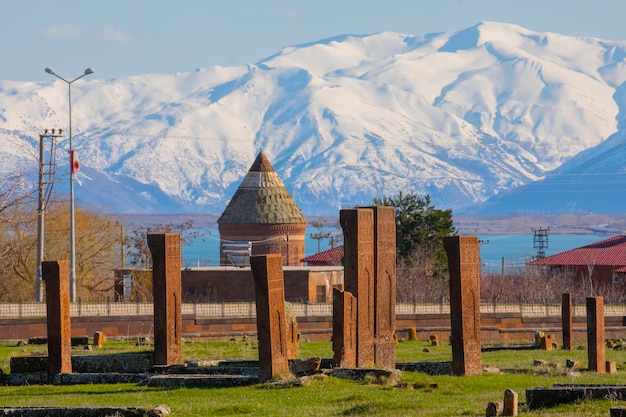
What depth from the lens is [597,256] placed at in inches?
2901

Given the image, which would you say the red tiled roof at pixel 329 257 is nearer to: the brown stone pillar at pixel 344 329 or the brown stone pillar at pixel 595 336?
the brown stone pillar at pixel 595 336

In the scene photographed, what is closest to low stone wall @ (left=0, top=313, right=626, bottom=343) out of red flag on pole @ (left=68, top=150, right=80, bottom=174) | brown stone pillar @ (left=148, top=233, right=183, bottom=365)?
red flag on pole @ (left=68, top=150, right=80, bottom=174)

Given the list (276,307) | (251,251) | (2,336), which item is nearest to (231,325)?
(2,336)

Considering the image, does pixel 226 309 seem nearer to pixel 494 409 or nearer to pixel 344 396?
pixel 344 396

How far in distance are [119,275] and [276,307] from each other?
3494 cm

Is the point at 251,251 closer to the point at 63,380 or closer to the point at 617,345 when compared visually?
the point at 617,345

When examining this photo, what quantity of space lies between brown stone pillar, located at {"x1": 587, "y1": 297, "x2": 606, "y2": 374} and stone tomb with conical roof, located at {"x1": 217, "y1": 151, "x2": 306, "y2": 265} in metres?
37.4

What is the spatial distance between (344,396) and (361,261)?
19.7 ft

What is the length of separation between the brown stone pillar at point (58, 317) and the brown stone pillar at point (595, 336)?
349 inches

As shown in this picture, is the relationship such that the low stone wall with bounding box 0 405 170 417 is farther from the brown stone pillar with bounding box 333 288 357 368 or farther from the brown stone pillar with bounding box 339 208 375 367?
the brown stone pillar with bounding box 339 208 375 367

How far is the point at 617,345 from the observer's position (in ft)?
113

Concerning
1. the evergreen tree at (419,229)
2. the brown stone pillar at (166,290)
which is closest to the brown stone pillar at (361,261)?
the brown stone pillar at (166,290)

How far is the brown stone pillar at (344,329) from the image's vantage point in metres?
25.0

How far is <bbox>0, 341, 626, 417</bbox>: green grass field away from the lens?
19.3 m
